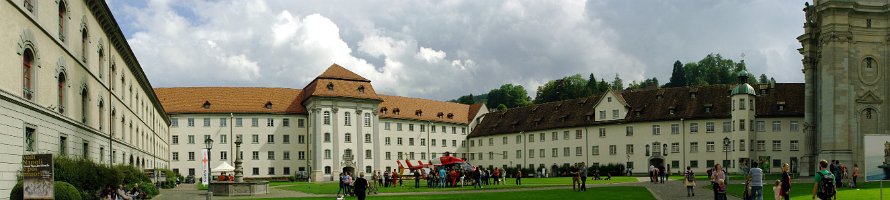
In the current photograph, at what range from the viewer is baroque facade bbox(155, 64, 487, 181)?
347 feet

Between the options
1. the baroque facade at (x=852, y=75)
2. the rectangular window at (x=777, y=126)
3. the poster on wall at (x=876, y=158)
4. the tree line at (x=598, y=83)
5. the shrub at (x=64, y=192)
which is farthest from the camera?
the tree line at (x=598, y=83)

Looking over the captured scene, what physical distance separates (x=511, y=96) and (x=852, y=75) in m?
110

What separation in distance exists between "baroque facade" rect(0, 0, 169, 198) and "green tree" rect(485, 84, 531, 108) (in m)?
117

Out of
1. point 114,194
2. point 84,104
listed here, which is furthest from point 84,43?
point 114,194

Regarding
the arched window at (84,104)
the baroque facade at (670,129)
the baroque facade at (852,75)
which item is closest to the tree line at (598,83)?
the baroque facade at (670,129)

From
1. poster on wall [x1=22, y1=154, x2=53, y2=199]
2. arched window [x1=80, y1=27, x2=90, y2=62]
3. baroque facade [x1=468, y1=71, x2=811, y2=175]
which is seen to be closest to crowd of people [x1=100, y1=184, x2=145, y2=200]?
arched window [x1=80, y1=27, x2=90, y2=62]

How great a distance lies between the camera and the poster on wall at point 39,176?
17.7 m

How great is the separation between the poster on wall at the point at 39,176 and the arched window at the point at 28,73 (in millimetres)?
11842

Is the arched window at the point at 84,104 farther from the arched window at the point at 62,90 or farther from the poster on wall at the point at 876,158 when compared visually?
the poster on wall at the point at 876,158

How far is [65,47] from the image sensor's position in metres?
33.5

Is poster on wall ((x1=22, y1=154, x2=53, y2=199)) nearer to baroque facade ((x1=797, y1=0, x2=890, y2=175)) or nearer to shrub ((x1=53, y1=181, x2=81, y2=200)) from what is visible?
shrub ((x1=53, y1=181, x2=81, y2=200))

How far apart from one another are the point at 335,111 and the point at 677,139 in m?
42.6

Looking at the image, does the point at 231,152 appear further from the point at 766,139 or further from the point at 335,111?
the point at 766,139

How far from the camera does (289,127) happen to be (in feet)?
367
